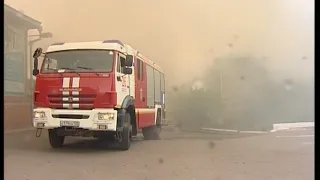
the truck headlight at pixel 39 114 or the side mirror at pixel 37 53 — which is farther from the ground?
the side mirror at pixel 37 53

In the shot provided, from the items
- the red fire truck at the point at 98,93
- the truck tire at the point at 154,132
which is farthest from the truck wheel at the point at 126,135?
the truck tire at the point at 154,132

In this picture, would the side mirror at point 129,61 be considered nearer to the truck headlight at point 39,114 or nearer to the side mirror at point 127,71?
the side mirror at point 127,71

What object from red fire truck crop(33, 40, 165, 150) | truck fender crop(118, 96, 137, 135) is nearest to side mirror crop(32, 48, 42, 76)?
red fire truck crop(33, 40, 165, 150)

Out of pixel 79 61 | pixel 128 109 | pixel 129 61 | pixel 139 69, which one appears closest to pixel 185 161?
pixel 128 109

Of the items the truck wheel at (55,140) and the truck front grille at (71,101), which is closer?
the truck wheel at (55,140)

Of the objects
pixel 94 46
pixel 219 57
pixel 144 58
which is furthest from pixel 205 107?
pixel 94 46

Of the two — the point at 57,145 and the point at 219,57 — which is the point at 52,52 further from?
the point at 219,57
